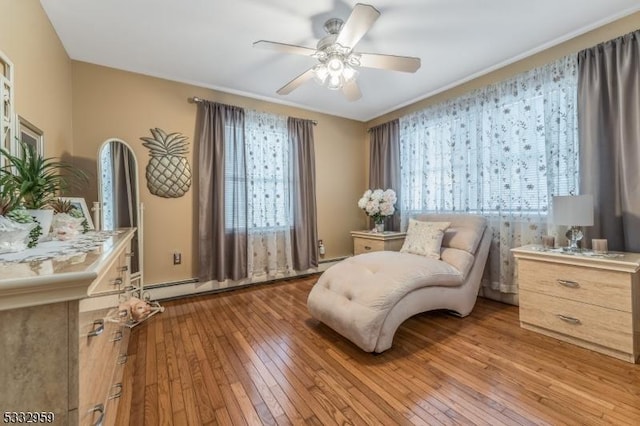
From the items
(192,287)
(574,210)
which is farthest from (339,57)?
(192,287)

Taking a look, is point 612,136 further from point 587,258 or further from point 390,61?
point 390,61

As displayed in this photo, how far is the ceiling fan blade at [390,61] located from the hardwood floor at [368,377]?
2.18m

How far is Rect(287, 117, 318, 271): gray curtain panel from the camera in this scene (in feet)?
12.6

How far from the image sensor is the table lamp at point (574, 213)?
2.02 metres

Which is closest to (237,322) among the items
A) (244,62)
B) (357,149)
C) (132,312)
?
(132,312)

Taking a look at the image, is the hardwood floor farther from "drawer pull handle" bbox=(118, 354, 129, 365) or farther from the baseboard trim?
the baseboard trim

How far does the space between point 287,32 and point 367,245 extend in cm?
273

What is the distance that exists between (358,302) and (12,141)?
2.27 m

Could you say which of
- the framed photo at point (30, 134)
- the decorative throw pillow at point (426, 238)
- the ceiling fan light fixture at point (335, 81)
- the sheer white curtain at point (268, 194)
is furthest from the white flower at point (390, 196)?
the framed photo at point (30, 134)

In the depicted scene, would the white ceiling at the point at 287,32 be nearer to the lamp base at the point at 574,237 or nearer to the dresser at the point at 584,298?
the lamp base at the point at 574,237

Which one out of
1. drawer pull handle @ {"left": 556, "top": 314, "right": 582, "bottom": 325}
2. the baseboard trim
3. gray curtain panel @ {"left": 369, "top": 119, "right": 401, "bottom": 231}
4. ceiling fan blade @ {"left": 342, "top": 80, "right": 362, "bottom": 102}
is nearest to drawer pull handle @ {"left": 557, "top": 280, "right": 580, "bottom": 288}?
drawer pull handle @ {"left": 556, "top": 314, "right": 582, "bottom": 325}

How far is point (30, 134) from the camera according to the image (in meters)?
1.70

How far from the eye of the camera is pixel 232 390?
1.57m

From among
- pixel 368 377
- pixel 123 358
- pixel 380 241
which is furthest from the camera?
pixel 380 241
